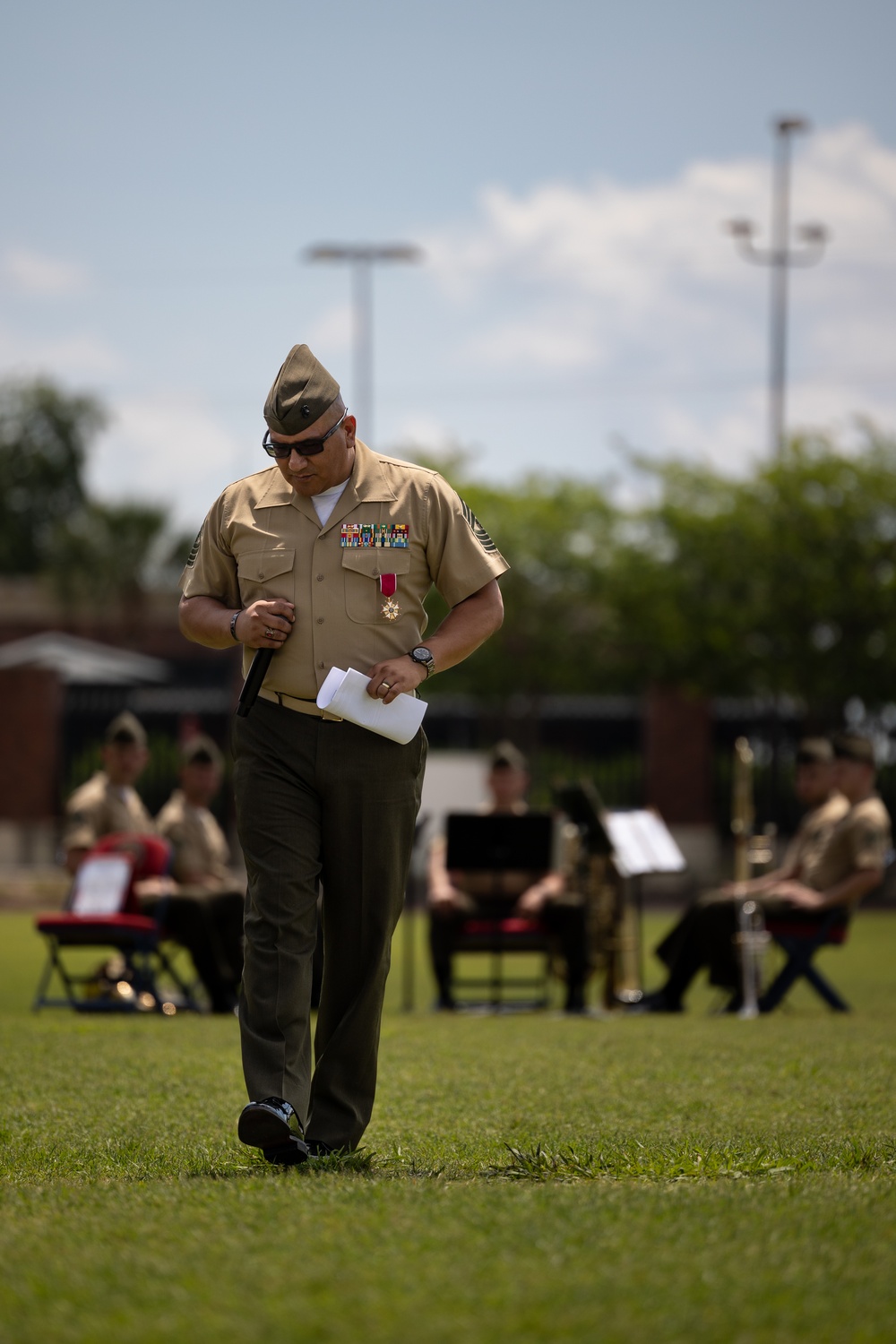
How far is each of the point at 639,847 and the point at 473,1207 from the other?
26.6ft

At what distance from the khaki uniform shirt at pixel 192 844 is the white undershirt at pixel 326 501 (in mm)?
7192

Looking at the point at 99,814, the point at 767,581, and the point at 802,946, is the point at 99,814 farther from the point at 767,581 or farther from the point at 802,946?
the point at 767,581

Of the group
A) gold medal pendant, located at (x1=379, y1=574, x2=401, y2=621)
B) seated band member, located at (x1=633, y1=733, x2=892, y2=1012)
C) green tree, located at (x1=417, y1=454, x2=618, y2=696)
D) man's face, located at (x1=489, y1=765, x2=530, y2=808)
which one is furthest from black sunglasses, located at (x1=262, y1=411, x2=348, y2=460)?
green tree, located at (x1=417, y1=454, x2=618, y2=696)

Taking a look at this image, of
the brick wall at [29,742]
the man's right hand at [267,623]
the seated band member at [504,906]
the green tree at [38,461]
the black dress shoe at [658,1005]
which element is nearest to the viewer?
the man's right hand at [267,623]

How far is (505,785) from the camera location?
12.4 metres

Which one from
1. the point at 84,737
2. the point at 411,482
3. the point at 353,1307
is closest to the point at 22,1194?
the point at 353,1307

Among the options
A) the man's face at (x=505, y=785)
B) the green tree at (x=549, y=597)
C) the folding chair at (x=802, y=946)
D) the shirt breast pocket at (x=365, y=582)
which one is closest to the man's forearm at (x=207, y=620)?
the shirt breast pocket at (x=365, y=582)

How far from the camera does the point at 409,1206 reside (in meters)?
3.82

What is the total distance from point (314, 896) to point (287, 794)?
0.30 metres

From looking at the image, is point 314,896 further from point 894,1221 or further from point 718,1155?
point 894,1221

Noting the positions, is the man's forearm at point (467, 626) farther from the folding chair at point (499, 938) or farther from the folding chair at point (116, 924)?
the folding chair at point (499, 938)

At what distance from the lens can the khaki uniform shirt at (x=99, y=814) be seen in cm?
1158

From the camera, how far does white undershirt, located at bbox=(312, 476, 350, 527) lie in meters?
4.99

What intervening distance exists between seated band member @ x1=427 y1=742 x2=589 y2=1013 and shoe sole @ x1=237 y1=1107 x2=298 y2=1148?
7081 millimetres
